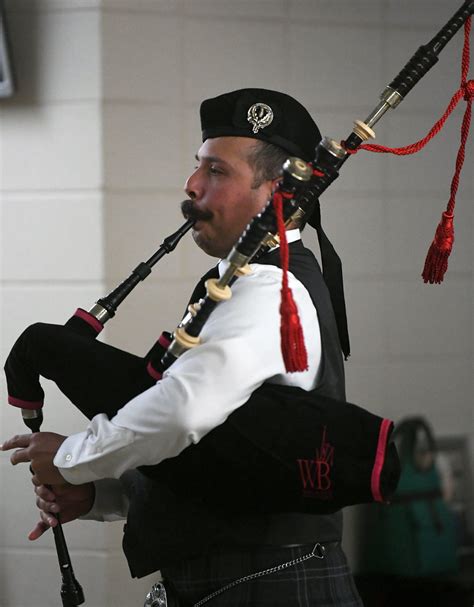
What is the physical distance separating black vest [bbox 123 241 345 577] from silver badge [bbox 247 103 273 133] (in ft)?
0.68

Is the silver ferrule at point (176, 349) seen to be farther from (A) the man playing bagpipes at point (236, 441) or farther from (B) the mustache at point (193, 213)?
(B) the mustache at point (193, 213)

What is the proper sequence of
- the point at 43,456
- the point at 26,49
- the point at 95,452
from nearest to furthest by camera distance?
the point at 95,452
the point at 43,456
the point at 26,49

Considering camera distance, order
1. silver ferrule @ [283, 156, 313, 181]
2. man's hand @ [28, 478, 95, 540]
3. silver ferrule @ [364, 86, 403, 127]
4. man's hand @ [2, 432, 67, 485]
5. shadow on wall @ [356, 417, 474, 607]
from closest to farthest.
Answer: silver ferrule @ [283, 156, 313, 181] → silver ferrule @ [364, 86, 403, 127] → man's hand @ [2, 432, 67, 485] → man's hand @ [28, 478, 95, 540] → shadow on wall @ [356, 417, 474, 607]

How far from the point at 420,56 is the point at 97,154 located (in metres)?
1.35

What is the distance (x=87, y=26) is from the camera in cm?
238

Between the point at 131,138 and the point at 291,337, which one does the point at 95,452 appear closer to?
the point at 291,337


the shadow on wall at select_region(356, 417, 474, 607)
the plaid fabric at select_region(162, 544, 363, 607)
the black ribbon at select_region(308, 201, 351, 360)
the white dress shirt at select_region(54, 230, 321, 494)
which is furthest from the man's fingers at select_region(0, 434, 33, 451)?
the shadow on wall at select_region(356, 417, 474, 607)

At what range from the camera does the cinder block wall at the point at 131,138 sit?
2406mm

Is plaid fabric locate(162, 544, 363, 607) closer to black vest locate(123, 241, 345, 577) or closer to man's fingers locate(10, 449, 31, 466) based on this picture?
black vest locate(123, 241, 345, 577)

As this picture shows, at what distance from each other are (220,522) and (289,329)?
1.14 ft

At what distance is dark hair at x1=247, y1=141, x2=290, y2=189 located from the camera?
4.46 ft

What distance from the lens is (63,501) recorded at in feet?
4.74

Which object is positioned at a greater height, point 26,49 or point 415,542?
point 26,49

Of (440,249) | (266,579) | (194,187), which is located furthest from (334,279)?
(266,579)
